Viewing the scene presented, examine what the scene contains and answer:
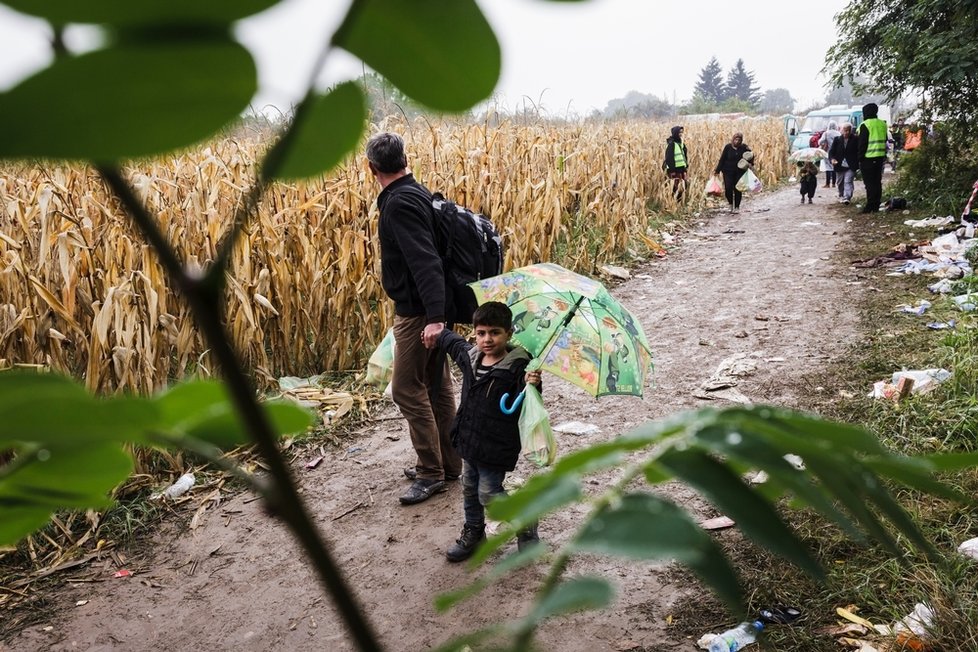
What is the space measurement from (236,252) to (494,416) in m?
2.36

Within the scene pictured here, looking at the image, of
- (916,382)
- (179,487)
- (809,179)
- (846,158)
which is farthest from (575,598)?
(809,179)

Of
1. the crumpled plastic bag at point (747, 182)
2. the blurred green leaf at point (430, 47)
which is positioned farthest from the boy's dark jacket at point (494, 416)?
the crumpled plastic bag at point (747, 182)

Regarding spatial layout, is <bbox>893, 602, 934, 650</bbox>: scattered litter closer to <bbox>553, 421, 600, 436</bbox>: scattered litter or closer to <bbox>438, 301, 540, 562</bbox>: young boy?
<bbox>438, 301, 540, 562</bbox>: young boy

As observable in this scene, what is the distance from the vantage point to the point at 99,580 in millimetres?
2977

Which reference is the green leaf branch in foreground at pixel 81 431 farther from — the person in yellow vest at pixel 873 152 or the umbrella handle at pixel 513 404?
the person in yellow vest at pixel 873 152

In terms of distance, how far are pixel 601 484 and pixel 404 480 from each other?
1028 mm

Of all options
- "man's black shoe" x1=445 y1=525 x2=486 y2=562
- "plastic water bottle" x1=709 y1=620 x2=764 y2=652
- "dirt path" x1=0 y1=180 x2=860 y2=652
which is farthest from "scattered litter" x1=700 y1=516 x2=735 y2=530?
"man's black shoe" x1=445 y1=525 x2=486 y2=562

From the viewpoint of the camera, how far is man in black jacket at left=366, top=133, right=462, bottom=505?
10.0 feet

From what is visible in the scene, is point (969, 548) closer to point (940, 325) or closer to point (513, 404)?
point (513, 404)

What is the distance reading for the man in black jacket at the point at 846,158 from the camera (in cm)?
1098

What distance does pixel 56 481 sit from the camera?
43cm

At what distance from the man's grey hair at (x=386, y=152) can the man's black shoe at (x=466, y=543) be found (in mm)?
1599

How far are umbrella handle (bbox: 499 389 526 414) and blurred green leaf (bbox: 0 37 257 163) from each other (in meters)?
2.50

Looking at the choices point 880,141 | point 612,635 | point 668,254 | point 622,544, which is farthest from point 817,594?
point 880,141
